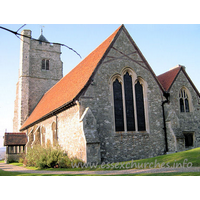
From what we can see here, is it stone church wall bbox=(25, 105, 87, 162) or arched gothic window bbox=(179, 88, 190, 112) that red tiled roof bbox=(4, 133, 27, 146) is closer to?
stone church wall bbox=(25, 105, 87, 162)

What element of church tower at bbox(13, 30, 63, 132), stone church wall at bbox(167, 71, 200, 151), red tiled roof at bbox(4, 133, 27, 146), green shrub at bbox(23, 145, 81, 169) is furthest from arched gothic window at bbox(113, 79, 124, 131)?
church tower at bbox(13, 30, 63, 132)

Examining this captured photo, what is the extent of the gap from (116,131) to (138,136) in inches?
67.9

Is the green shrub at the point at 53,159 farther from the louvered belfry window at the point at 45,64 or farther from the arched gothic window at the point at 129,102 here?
the louvered belfry window at the point at 45,64

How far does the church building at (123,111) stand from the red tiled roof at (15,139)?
339 inches

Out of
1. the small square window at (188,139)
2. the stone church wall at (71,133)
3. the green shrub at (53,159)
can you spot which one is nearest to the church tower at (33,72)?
the stone church wall at (71,133)

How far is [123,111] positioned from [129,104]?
2.49ft

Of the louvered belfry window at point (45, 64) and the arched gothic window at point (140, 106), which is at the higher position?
the louvered belfry window at point (45, 64)

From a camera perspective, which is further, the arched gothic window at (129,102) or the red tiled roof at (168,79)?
the red tiled roof at (168,79)

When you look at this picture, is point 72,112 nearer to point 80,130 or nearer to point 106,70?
Result: point 80,130

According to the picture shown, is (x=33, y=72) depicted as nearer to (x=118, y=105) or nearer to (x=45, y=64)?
(x=45, y=64)

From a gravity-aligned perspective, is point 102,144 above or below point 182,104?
below

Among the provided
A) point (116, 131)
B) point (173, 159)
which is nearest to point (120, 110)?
point (116, 131)

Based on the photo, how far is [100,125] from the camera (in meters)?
13.8

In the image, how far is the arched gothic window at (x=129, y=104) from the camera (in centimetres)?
1480
